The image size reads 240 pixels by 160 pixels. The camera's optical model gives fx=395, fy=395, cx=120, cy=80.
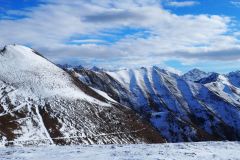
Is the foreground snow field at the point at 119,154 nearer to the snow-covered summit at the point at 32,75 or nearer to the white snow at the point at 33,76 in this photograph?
the white snow at the point at 33,76

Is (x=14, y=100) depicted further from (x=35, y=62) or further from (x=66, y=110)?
(x=35, y=62)

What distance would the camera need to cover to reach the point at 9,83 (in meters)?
124

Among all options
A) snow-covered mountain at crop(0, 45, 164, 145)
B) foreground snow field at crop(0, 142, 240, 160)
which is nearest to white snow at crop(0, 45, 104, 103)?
snow-covered mountain at crop(0, 45, 164, 145)

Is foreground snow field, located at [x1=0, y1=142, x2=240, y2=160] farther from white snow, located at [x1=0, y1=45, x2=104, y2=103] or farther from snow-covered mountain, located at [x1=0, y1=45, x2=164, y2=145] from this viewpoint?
white snow, located at [x1=0, y1=45, x2=104, y2=103]

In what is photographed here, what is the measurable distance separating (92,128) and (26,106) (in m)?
19.5

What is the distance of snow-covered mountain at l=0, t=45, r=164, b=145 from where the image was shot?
9688 centimetres

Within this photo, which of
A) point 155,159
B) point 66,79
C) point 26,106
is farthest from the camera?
point 66,79

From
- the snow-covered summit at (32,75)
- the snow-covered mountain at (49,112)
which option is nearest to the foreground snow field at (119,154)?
the snow-covered mountain at (49,112)

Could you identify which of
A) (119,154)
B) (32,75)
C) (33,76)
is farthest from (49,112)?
(119,154)

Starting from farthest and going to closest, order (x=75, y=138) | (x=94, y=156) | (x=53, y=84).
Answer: (x=53, y=84) < (x=75, y=138) < (x=94, y=156)

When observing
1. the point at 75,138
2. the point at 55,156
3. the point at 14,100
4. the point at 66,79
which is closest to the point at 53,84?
the point at 66,79

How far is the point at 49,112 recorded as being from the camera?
111562mm

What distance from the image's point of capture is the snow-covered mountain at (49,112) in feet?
318

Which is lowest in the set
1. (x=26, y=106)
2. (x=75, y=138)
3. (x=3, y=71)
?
(x=75, y=138)
